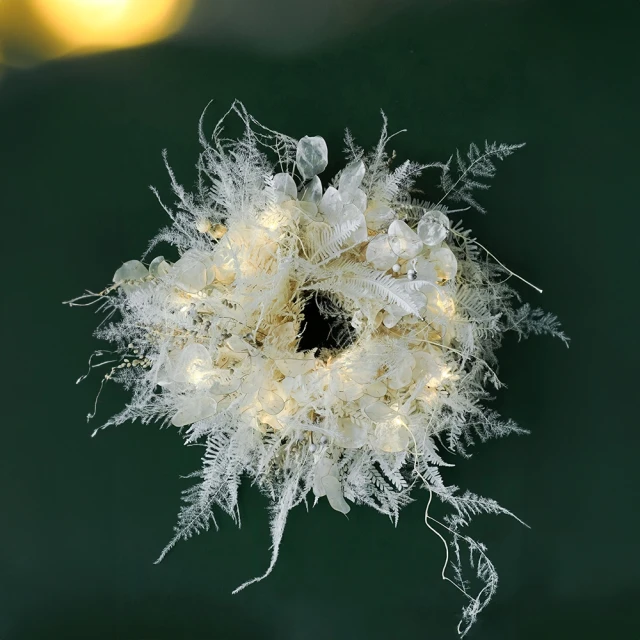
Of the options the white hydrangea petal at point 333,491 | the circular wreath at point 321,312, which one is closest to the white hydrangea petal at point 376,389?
the circular wreath at point 321,312

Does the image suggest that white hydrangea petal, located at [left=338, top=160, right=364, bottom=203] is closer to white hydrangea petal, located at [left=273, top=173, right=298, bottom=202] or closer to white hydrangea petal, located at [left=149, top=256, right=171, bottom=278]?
white hydrangea petal, located at [left=273, top=173, right=298, bottom=202]

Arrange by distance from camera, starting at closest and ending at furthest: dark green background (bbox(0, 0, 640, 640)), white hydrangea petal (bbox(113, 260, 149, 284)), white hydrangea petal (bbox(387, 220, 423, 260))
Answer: white hydrangea petal (bbox(387, 220, 423, 260)) → white hydrangea petal (bbox(113, 260, 149, 284)) → dark green background (bbox(0, 0, 640, 640))

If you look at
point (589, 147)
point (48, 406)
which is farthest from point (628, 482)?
point (48, 406)

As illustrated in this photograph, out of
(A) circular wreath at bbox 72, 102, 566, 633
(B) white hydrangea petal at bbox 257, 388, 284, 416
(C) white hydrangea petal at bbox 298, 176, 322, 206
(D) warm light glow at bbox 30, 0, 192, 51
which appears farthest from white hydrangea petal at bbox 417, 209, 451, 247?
(D) warm light glow at bbox 30, 0, 192, 51

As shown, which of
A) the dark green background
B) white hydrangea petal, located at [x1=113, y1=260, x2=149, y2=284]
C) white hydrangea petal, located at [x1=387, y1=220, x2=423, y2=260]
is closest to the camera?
white hydrangea petal, located at [x1=387, y1=220, x2=423, y2=260]

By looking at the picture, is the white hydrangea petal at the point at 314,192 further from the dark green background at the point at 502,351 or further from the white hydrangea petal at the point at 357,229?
the dark green background at the point at 502,351

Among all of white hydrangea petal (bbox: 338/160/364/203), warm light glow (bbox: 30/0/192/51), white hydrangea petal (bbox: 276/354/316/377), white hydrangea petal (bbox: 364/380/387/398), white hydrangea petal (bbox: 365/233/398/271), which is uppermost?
warm light glow (bbox: 30/0/192/51)
